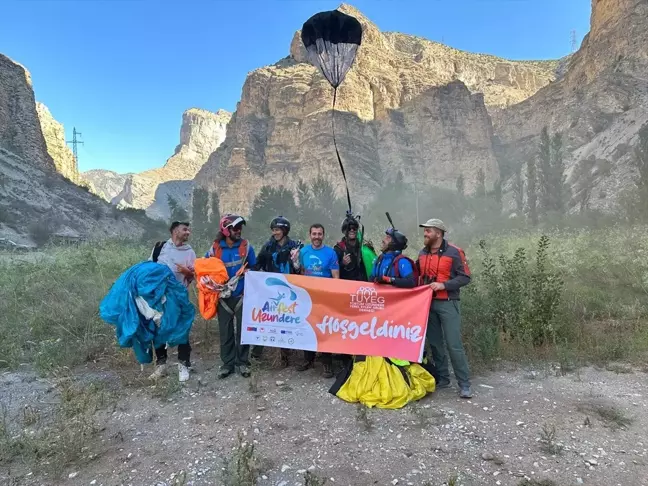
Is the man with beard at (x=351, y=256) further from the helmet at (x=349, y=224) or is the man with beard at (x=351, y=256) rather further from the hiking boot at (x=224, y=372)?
the hiking boot at (x=224, y=372)

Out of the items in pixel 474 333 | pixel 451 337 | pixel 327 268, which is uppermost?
pixel 327 268

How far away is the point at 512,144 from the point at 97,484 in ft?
239

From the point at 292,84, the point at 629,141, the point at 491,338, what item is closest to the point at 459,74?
the point at 292,84

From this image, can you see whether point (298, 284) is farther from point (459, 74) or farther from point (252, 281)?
point (459, 74)

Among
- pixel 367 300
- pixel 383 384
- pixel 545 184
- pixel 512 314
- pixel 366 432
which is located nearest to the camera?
pixel 366 432

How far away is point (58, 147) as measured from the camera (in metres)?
43.3

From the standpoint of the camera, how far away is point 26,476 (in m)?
2.85

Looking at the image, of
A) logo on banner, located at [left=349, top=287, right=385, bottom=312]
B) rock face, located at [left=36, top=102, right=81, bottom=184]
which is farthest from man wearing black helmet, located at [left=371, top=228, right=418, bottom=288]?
rock face, located at [left=36, top=102, right=81, bottom=184]

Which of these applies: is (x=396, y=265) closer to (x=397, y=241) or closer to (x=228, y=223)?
(x=397, y=241)

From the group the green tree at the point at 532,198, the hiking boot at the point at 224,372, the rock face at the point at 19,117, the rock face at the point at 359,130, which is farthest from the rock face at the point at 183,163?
the hiking boot at the point at 224,372

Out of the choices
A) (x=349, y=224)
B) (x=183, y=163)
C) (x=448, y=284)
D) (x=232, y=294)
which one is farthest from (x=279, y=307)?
(x=183, y=163)

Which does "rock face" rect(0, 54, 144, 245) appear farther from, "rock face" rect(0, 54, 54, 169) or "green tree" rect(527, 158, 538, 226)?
"green tree" rect(527, 158, 538, 226)

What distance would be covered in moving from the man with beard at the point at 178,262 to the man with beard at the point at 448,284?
8.89 feet

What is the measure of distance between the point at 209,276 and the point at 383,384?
2.13 m
